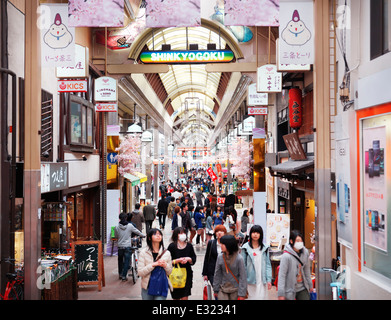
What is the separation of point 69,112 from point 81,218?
172 inches

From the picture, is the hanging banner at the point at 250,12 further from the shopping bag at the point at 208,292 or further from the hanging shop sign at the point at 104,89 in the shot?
the hanging shop sign at the point at 104,89

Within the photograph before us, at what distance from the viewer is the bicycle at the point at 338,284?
5645mm

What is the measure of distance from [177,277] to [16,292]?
7.95 ft

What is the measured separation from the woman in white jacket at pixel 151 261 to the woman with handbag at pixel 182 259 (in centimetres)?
34

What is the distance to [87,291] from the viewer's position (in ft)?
30.6

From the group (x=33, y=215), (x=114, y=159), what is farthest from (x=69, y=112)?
(x=33, y=215)

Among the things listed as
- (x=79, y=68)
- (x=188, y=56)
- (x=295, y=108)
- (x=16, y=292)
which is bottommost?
(x=16, y=292)

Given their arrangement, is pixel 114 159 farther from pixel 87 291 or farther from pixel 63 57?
pixel 63 57

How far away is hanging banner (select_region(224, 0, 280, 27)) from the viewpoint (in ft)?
19.2

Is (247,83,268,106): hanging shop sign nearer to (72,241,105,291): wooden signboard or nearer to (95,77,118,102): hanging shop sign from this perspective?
(95,77,118,102): hanging shop sign

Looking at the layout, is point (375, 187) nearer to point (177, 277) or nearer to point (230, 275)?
point (230, 275)

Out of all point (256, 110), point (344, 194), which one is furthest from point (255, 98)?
point (344, 194)

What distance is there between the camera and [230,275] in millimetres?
5551

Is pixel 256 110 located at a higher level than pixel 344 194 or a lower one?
higher
